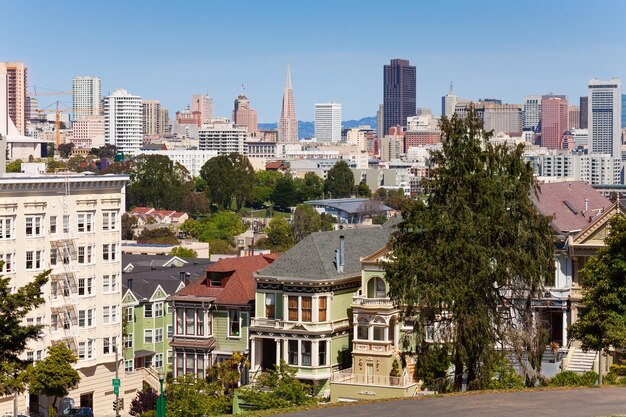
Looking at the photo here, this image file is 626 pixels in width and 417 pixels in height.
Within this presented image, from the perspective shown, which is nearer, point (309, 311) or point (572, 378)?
point (572, 378)

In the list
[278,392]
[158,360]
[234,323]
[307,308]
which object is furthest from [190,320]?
[158,360]

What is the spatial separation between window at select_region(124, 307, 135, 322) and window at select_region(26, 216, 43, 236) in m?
11.1

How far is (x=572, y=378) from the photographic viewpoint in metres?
56.1

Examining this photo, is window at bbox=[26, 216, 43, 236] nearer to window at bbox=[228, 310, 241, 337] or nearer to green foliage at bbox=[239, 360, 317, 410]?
window at bbox=[228, 310, 241, 337]

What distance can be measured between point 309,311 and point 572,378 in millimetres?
13578

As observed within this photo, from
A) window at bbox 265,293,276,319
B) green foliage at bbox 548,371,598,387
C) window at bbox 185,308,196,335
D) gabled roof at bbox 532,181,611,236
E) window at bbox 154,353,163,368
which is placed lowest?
window at bbox 154,353,163,368

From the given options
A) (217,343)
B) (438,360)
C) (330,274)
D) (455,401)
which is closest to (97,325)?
(217,343)

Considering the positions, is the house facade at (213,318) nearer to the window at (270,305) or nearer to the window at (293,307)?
the window at (270,305)

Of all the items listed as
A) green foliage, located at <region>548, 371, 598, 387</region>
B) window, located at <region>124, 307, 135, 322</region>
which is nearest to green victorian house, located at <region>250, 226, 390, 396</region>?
green foliage, located at <region>548, 371, 598, 387</region>

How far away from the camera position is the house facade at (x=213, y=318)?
2798 inches

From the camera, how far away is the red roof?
7106 cm

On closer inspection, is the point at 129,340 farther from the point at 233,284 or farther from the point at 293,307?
the point at 293,307

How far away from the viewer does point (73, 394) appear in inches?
3073

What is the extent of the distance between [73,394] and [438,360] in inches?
979
